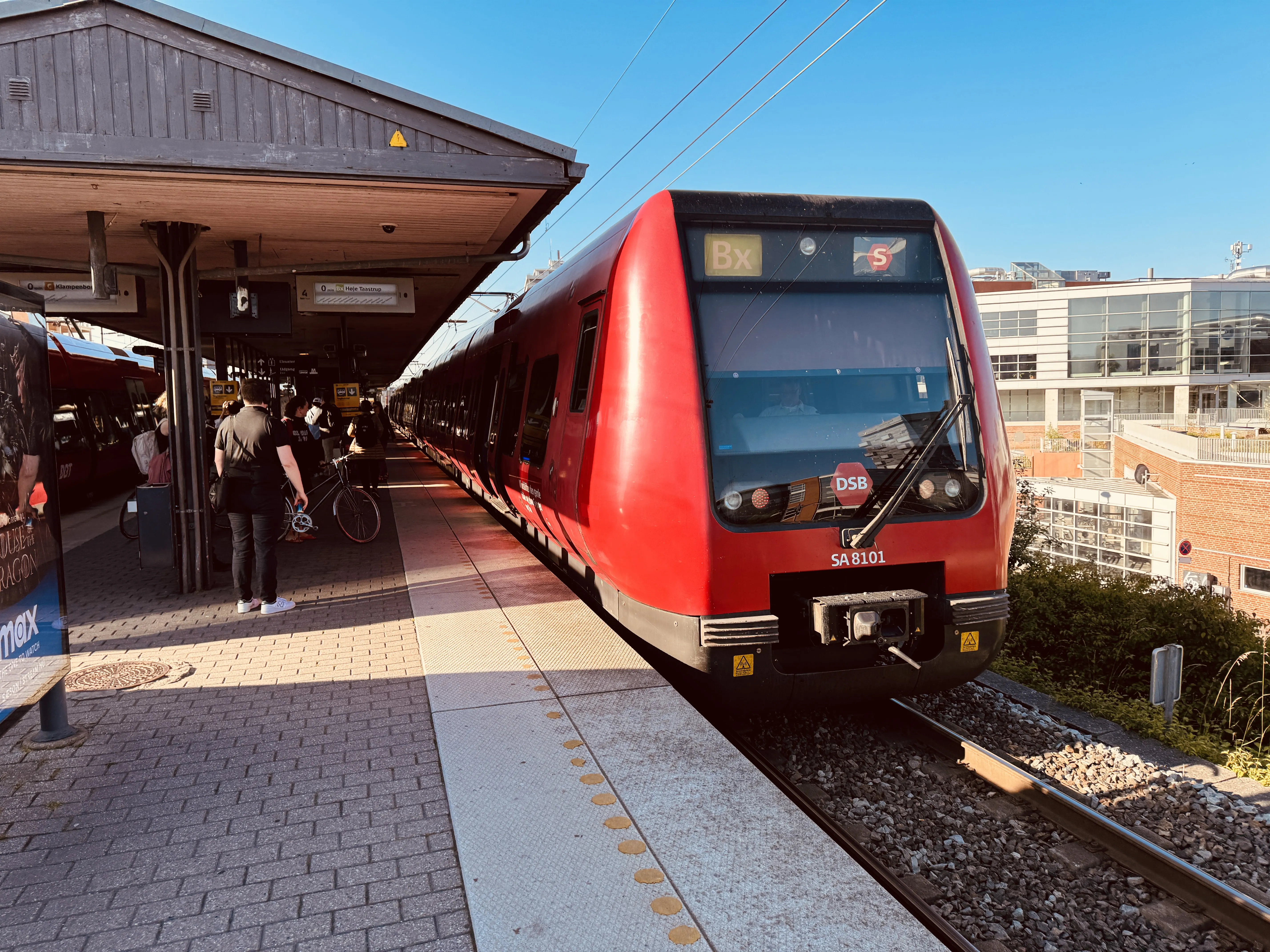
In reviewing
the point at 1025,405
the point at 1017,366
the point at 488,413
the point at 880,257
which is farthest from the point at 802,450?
the point at 1025,405

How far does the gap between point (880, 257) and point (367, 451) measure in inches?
375

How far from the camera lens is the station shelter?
6.14 meters

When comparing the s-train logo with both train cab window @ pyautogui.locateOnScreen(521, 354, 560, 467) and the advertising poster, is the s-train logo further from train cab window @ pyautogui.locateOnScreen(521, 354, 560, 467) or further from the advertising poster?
train cab window @ pyautogui.locateOnScreen(521, 354, 560, 467)

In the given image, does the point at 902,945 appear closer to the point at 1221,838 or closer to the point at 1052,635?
the point at 1221,838

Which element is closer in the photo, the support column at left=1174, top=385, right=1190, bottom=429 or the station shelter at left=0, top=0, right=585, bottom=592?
the station shelter at left=0, top=0, right=585, bottom=592

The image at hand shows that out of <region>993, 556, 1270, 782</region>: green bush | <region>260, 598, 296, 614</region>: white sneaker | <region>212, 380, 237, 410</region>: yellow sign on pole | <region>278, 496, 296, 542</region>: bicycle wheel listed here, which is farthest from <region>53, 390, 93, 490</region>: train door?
<region>993, 556, 1270, 782</region>: green bush

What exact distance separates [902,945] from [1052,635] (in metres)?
6.73

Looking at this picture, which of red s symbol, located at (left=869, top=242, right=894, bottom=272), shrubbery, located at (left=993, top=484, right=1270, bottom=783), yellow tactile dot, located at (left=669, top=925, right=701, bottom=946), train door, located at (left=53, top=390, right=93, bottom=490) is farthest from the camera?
train door, located at (left=53, top=390, right=93, bottom=490)

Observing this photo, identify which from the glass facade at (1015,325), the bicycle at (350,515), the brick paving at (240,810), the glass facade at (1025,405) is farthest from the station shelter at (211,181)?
the glass facade at (1025,405)

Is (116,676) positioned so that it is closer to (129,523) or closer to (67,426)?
(129,523)

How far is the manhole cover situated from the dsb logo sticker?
4.29 metres

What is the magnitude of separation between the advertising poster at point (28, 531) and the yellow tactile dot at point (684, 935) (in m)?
2.86

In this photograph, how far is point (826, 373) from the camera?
4.84 metres

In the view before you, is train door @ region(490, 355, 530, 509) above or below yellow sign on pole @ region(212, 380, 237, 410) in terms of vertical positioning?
below
